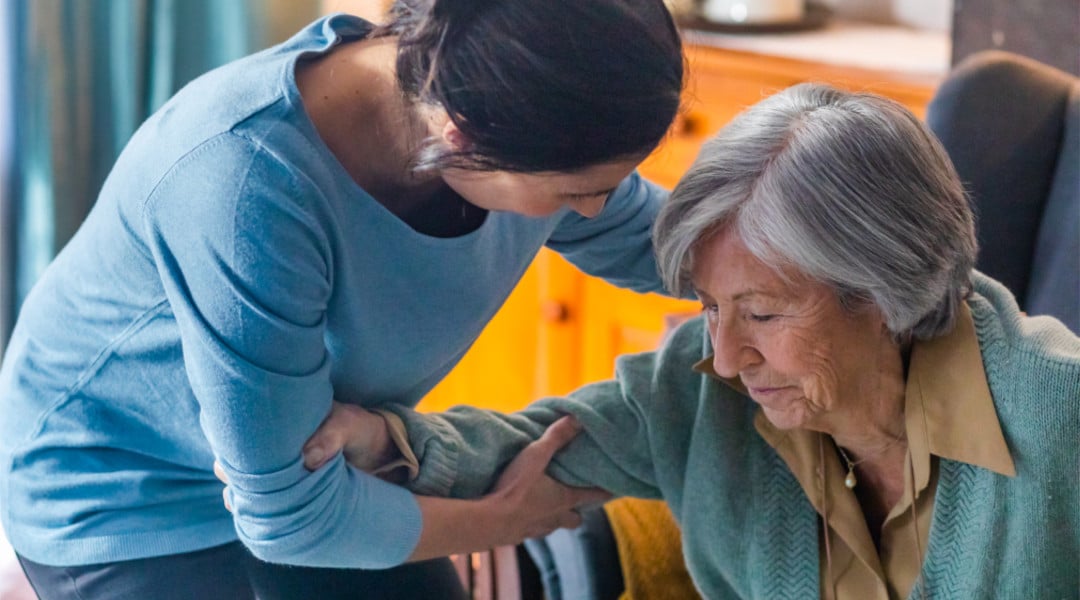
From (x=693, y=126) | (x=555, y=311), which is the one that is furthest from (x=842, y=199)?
(x=555, y=311)

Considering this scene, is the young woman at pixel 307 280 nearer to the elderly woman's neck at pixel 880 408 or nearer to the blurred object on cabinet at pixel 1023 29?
the elderly woman's neck at pixel 880 408

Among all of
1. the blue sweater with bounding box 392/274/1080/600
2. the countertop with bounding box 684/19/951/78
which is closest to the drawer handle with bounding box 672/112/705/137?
the countertop with bounding box 684/19/951/78

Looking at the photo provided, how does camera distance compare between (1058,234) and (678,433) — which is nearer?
(678,433)

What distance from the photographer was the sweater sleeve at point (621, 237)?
142cm

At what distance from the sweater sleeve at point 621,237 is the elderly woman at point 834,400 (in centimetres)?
10

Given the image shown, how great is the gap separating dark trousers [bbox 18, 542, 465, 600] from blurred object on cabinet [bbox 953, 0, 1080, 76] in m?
1.35

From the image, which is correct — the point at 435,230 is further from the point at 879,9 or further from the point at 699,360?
the point at 879,9

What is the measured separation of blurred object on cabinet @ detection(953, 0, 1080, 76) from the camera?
1.99 meters

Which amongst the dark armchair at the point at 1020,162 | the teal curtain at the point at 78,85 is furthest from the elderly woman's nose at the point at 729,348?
the teal curtain at the point at 78,85

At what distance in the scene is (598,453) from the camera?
1.44 meters

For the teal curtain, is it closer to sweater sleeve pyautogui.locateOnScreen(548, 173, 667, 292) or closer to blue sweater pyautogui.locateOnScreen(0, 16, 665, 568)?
blue sweater pyautogui.locateOnScreen(0, 16, 665, 568)

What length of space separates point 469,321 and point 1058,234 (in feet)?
2.80

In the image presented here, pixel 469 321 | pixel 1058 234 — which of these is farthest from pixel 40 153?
pixel 1058 234

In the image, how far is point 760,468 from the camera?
138 cm
